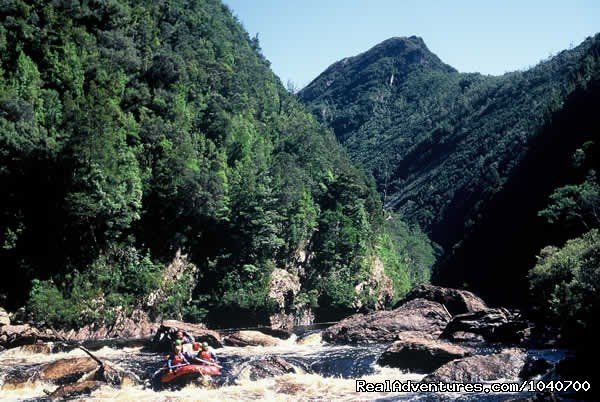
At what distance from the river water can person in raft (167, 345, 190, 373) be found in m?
1.25

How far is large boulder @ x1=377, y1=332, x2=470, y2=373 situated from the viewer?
2567 cm

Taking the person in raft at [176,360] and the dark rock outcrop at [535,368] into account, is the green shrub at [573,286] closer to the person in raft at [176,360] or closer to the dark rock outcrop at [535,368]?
the dark rock outcrop at [535,368]

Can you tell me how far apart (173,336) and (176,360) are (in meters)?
8.63

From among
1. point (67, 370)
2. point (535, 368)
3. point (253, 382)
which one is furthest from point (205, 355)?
point (535, 368)

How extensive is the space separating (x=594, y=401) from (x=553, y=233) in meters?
47.1

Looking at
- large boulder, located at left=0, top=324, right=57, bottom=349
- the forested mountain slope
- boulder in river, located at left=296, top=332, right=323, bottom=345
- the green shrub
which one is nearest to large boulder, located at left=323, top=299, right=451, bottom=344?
boulder in river, located at left=296, top=332, right=323, bottom=345

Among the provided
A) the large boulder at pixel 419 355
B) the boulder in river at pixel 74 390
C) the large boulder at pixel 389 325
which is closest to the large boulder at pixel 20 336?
the boulder in river at pixel 74 390

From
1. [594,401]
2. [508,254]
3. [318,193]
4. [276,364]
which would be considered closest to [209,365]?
[276,364]

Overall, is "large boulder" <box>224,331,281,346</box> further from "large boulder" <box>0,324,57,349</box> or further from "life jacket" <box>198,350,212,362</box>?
"large boulder" <box>0,324,57,349</box>

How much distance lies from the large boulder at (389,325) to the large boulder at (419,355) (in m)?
10.2

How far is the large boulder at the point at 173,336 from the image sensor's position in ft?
108

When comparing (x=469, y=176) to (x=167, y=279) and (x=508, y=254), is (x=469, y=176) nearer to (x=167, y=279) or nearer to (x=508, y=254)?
(x=508, y=254)

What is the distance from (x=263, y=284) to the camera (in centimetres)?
5184

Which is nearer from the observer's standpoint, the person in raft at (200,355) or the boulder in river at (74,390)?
the boulder in river at (74,390)
